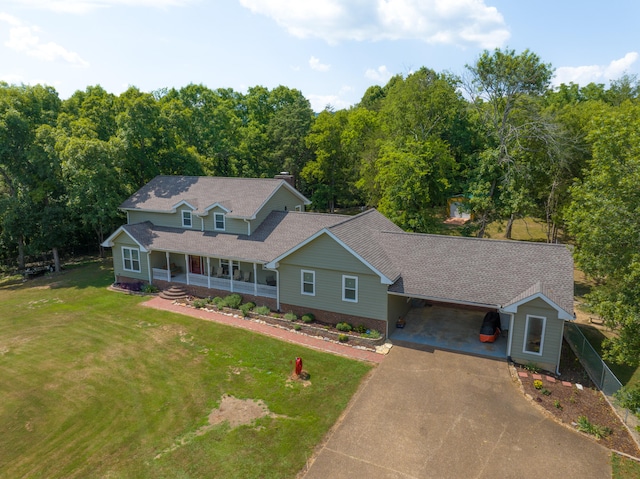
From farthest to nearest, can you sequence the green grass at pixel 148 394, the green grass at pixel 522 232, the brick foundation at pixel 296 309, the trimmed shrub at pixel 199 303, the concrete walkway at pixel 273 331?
the green grass at pixel 522 232, the trimmed shrub at pixel 199 303, the brick foundation at pixel 296 309, the concrete walkway at pixel 273 331, the green grass at pixel 148 394

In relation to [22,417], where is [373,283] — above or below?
above

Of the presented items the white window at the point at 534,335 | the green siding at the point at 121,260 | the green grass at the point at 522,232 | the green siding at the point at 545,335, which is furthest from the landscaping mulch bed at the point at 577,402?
the green grass at the point at 522,232

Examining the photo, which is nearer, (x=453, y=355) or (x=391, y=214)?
(x=453, y=355)

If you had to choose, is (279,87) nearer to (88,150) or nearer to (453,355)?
(88,150)

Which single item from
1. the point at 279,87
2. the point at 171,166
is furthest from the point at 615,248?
the point at 279,87

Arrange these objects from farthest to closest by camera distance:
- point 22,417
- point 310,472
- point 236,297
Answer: point 236,297
point 22,417
point 310,472

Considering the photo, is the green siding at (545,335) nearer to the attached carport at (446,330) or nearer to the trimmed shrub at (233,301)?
the attached carport at (446,330)
